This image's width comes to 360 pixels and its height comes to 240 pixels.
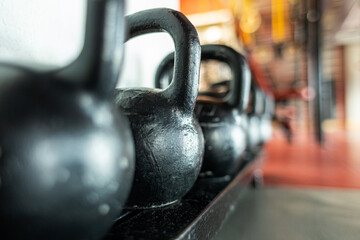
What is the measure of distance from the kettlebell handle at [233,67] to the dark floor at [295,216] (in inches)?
15.9

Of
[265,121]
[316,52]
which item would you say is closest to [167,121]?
[265,121]

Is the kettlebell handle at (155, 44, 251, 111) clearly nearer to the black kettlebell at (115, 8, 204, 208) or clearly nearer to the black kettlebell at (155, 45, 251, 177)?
the black kettlebell at (155, 45, 251, 177)

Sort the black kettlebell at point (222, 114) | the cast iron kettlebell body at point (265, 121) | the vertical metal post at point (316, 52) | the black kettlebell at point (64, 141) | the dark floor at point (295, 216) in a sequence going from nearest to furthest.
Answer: the black kettlebell at point (64, 141) → the black kettlebell at point (222, 114) → the dark floor at point (295, 216) → the cast iron kettlebell body at point (265, 121) → the vertical metal post at point (316, 52)

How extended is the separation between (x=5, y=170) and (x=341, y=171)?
2.01 metres

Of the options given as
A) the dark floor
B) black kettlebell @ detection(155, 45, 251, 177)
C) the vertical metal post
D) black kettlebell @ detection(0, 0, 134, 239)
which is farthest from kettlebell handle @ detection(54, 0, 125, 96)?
the vertical metal post

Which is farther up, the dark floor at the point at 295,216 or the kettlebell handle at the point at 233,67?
the kettlebell handle at the point at 233,67

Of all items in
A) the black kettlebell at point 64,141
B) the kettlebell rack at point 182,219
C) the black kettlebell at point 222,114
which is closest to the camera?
the black kettlebell at point 64,141

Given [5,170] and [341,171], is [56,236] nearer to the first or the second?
[5,170]

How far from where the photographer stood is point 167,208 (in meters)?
0.42

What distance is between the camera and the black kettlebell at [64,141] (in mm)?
199

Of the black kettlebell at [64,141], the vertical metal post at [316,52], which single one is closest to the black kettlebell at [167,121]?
the black kettlebell at [64,141]

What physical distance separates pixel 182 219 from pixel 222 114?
295 millimetres

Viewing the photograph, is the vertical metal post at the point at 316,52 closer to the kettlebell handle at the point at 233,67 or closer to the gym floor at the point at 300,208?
the gym floor at the point at 300,208

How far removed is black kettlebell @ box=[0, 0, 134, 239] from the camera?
20cm
